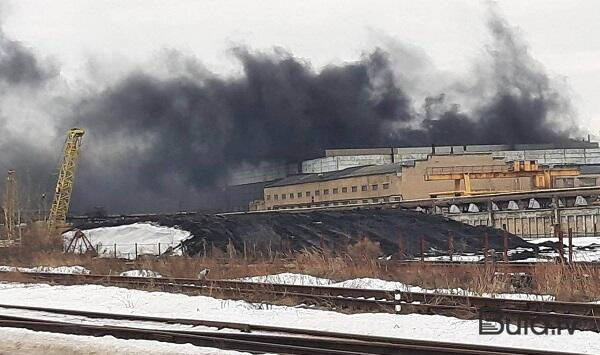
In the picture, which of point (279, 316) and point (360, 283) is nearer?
point (279, 316)

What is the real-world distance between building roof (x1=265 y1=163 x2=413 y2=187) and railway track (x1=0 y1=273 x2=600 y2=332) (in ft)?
157

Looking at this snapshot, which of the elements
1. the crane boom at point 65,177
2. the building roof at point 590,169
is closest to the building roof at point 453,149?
the building roof at point 590,169

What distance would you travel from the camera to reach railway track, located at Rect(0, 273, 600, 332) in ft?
35.8

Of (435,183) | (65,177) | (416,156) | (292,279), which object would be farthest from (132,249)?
(416,156)

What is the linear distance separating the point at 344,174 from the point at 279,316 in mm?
58209

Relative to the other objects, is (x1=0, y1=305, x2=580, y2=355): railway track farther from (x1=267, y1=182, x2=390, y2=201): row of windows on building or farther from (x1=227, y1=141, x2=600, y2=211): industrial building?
(x1=267, y1=182, x2=390, y2=201): row of windows on building

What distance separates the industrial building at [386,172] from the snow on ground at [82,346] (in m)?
53.7

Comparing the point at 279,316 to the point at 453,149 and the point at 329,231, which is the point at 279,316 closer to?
the point at 329,231

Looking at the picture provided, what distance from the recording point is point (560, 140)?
9306cm

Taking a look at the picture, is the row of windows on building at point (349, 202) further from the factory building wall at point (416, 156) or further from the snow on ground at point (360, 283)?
the snow on ground at point (360, 283)

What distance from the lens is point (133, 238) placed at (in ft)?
119

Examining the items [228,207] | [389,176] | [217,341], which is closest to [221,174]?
[228,207]

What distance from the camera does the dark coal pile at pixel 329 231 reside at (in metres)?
33.2

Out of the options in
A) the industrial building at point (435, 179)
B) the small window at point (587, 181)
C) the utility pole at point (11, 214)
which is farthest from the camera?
the small window at point (587, 181)
